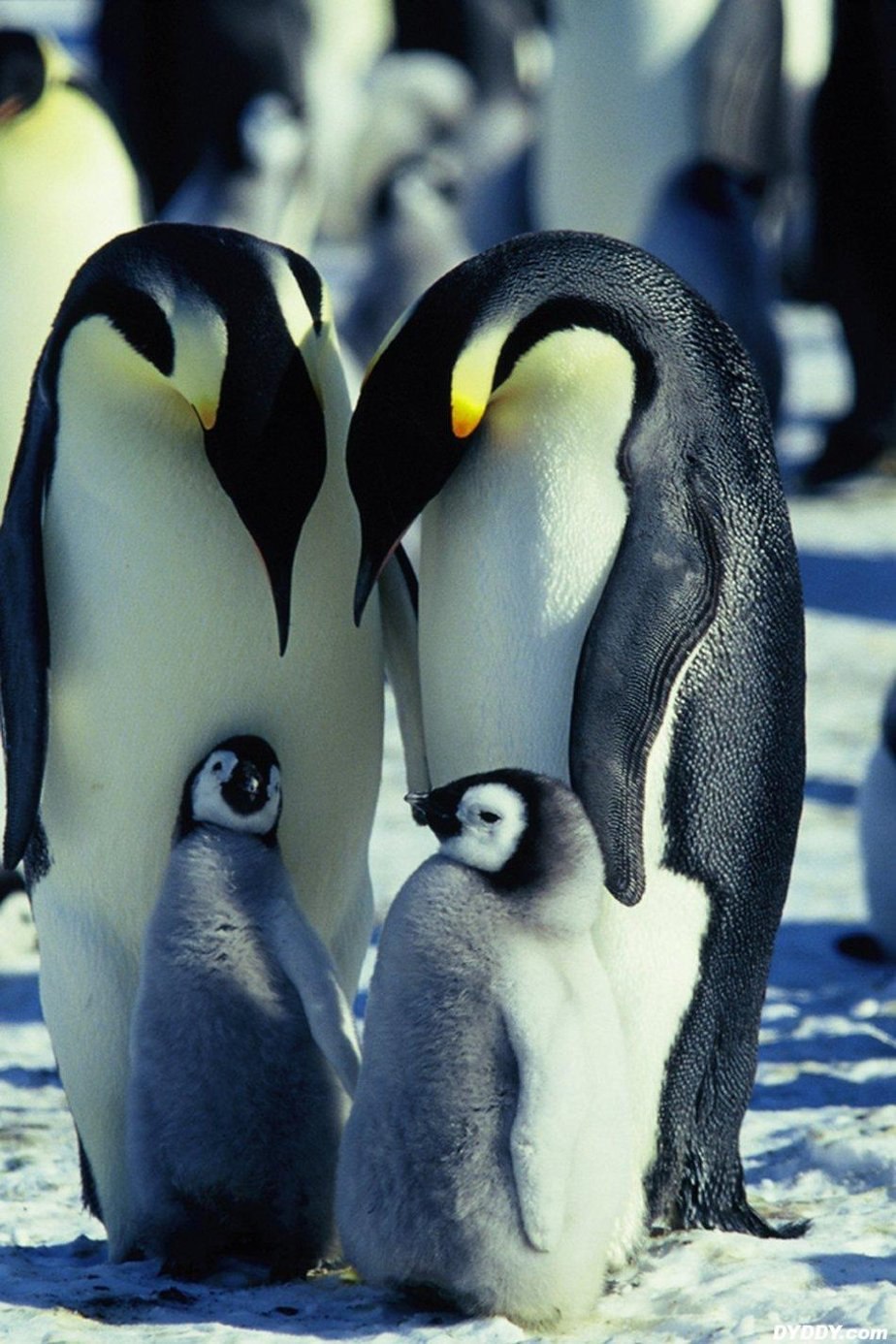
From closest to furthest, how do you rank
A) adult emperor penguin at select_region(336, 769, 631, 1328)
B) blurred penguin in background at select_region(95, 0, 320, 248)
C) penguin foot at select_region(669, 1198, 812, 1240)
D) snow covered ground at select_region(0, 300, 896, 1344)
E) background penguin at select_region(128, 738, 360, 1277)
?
adult emperor penguin at select_region(336, 769, 631, 1328), snow covered ground at select_region(0, 300, 896, 1344), background penguin at select_region(128, 738, 360, 1277), penguin foot at select_region(669, 1198, 812, 1240), blurred penguin in background at select_region(95, 0, 320, 248)

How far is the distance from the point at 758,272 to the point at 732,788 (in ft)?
21.6

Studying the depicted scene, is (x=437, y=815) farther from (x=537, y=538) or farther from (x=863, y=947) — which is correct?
(x=863, y=947)

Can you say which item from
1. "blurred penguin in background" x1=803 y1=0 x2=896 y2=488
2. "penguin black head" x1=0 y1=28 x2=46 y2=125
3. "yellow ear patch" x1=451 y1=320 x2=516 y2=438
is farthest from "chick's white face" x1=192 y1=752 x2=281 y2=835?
"blurred penguin in background" x1=803 y1=0 x2=896 y2=488

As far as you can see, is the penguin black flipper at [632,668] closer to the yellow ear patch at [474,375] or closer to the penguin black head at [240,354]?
the yellow ear patch at [474,375]

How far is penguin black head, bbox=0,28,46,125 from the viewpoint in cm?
→ 551

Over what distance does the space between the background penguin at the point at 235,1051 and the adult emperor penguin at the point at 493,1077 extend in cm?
15

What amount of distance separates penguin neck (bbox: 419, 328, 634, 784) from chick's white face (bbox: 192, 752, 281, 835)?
282mm

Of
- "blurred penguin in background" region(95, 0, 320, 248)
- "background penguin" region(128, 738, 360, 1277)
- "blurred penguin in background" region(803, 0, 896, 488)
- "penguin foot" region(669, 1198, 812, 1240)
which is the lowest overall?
"penguin foot" region(669, 1198, 812, 1240)

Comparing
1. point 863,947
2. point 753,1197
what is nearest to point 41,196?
point 863,947

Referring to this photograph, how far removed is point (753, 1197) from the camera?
3.47m

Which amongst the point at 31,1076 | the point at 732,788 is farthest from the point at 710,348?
the point at 31,1076

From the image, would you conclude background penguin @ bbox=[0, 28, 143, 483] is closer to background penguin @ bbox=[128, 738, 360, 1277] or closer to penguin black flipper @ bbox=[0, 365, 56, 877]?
penguin black flipper @ bbox=[0, 365, 56, 877]

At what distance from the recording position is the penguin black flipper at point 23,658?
2.98m

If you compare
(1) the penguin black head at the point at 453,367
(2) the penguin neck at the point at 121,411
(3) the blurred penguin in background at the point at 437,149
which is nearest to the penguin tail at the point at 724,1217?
(1) the penguin black head at the point at 453,367
